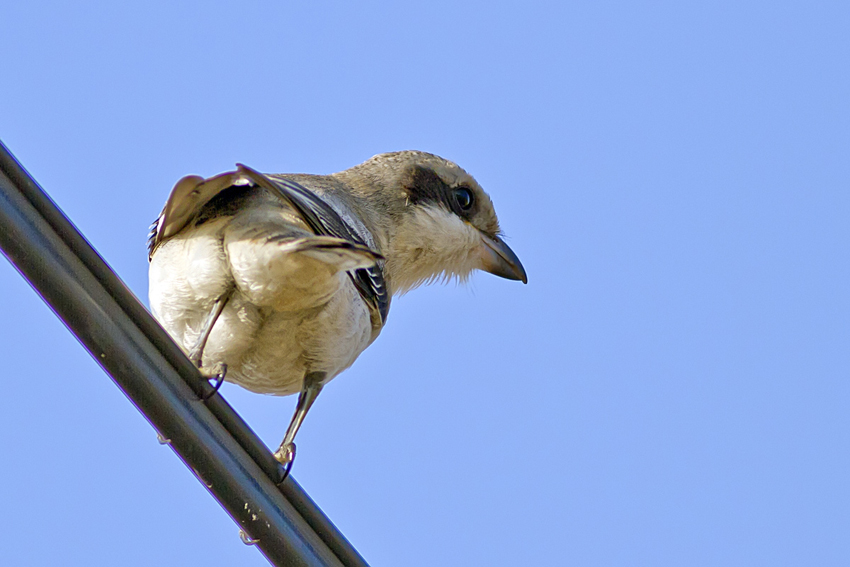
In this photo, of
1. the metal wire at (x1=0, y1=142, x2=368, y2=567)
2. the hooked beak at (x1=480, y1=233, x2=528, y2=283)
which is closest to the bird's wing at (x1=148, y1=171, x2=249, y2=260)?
the metal wire at (x1=0, y1=142, x2=368, y2=567)

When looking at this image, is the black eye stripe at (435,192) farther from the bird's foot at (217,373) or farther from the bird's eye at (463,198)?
the bird's foot at (217,373)

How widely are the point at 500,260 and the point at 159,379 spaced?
14.8 feet

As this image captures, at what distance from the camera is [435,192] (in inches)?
277

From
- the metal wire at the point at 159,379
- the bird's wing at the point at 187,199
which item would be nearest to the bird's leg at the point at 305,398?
the bird's wing at the point at 187,199

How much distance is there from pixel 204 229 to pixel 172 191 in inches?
21.0

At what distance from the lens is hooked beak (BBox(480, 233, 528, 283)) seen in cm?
743

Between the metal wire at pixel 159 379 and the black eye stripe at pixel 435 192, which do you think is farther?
the black eye stripe at pixel 435 192

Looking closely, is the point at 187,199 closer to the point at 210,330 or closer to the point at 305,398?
the point at 210,330

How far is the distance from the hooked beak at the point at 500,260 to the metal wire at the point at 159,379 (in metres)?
3.80

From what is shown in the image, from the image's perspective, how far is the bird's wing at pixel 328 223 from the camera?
4078 mm

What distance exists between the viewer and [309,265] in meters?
4.57

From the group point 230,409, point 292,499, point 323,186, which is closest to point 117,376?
point 230,409

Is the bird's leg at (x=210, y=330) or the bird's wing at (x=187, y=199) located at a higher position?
the bird's wing at (x=187, y=199)

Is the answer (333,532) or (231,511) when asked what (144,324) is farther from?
(333,532)
